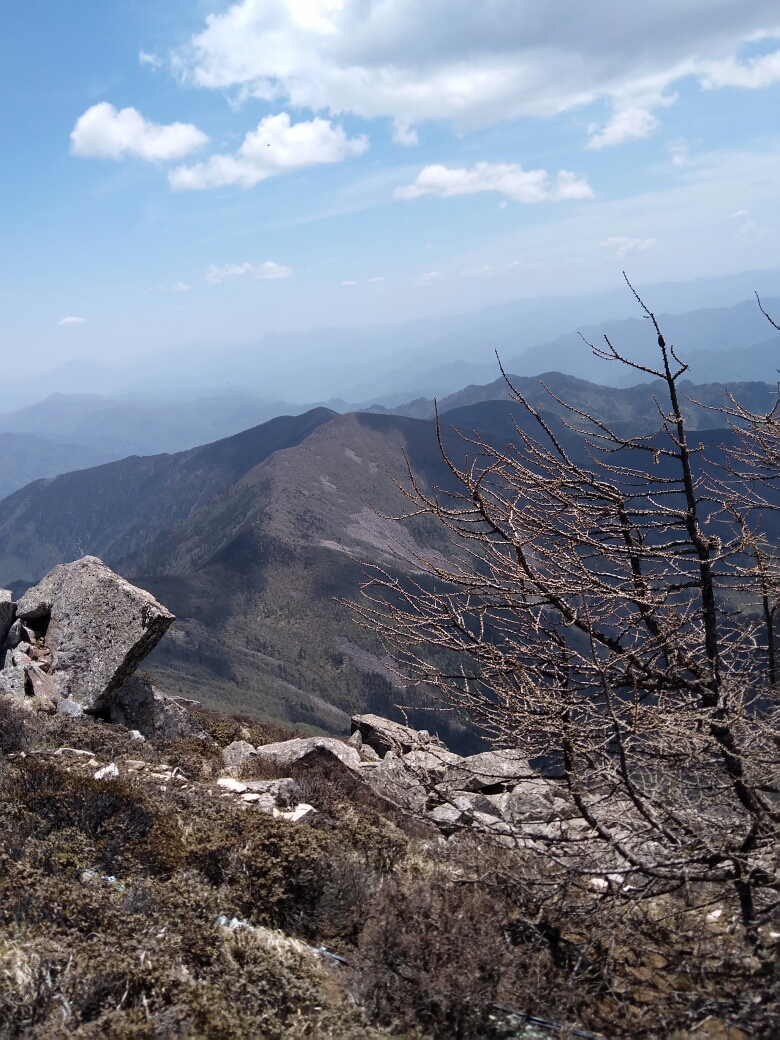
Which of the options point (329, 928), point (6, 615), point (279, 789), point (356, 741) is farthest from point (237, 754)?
point (329, 928)

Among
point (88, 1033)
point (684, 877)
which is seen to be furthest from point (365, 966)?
point (684, 877)

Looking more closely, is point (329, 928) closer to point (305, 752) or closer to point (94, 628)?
point (305, 752)

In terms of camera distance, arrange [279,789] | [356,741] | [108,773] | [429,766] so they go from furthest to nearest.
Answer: [356,741], [429,766], [279,789], [108,773]

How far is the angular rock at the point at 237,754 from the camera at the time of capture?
1159 centimetres

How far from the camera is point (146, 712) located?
560 inches

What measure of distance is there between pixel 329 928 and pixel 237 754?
6.55m

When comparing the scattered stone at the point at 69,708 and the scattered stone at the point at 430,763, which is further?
the scattered stone at the point at 69,708

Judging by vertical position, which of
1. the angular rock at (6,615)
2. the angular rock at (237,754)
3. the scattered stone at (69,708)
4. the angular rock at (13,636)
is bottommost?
the angular rock at (237,754)

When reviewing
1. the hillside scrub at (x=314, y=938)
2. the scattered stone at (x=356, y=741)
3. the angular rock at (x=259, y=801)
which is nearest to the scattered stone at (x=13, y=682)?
the hillside scrub at (x=314, y=938)

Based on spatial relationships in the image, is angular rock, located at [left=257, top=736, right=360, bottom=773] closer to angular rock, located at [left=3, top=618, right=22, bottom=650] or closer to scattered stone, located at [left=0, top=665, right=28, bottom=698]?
scattered stone, located at [left=0, top=665, right=28, bottom=698]

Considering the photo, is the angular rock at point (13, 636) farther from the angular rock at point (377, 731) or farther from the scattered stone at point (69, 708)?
the angular rock at point (377, 731)

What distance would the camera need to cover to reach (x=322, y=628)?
433 ft

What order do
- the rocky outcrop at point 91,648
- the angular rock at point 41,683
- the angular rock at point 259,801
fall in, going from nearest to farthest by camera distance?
the angular rock at point 259,801 < the angular rock at point 41,683 < the rocky outcrop at point 91,648

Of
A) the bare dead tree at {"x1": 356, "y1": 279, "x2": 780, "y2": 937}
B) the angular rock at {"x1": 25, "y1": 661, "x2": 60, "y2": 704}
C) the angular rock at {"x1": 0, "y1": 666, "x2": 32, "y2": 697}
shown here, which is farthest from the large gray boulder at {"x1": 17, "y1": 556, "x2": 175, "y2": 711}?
the bare dead tree at {"x1": 356, "y1": 279, "x2": 780, "y2": 937}
